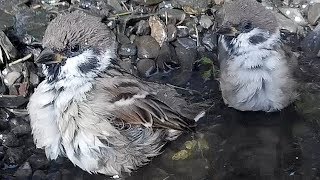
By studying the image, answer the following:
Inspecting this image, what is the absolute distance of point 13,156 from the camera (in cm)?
508

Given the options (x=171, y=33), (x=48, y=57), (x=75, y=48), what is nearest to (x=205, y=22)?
(x=171, y=33)

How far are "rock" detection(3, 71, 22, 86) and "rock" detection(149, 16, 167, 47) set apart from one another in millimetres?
1220

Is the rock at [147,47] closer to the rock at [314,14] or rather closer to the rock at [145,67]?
the rock at [145,67]

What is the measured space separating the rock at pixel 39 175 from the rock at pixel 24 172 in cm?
3

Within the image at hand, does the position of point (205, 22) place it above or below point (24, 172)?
above

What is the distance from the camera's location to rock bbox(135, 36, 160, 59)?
6.11 metres

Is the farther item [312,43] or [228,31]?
[312,43]

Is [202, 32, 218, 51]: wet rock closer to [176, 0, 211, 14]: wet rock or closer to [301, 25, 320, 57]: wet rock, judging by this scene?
[176, 0, 211, 14]: wet rock

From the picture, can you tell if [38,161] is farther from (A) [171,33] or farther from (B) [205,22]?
(B) [205,22]

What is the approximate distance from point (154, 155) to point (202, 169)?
0.34 metres

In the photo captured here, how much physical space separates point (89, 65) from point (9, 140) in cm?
83

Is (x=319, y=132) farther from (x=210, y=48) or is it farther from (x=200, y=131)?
(x=210, y=48)

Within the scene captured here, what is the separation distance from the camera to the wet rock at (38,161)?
5059mm

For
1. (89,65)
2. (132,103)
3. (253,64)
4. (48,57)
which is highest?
(48,57)
